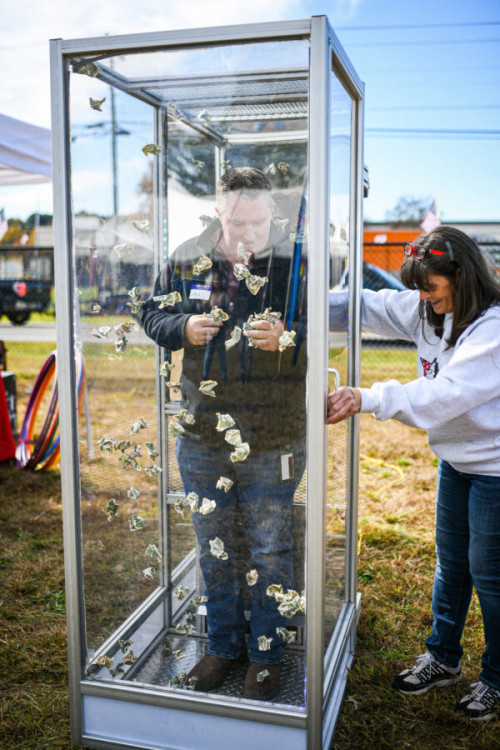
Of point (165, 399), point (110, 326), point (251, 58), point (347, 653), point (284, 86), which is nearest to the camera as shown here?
point (251, 58)

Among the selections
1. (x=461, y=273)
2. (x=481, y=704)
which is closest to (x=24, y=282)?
(x=461, y=273)

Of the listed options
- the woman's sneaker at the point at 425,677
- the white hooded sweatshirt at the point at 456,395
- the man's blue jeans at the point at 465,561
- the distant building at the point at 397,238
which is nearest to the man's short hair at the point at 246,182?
the white hooded sweatshirt at the point at 456,395

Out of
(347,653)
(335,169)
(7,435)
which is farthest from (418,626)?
(7,435)

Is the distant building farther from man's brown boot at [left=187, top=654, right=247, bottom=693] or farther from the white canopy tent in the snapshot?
man's brown boot at [left=187, top=654, right=247, bottom=693]

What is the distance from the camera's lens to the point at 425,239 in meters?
1.97

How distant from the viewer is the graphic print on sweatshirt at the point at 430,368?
203 cm

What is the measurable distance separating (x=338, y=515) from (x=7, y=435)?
11.3 feet

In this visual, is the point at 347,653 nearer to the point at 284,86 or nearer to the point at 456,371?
the point at 456,371

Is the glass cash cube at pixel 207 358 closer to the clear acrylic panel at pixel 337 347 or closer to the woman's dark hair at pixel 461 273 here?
the clear acrylic panel at pixel 337 347

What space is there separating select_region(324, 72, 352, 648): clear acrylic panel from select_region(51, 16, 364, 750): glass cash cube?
2 centimetres

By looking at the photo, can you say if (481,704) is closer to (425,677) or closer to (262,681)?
(425,677)

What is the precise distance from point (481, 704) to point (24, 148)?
14.3 feet

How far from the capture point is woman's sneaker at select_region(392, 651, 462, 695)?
2254mm

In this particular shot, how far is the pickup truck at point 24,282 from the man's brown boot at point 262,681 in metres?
10.1
